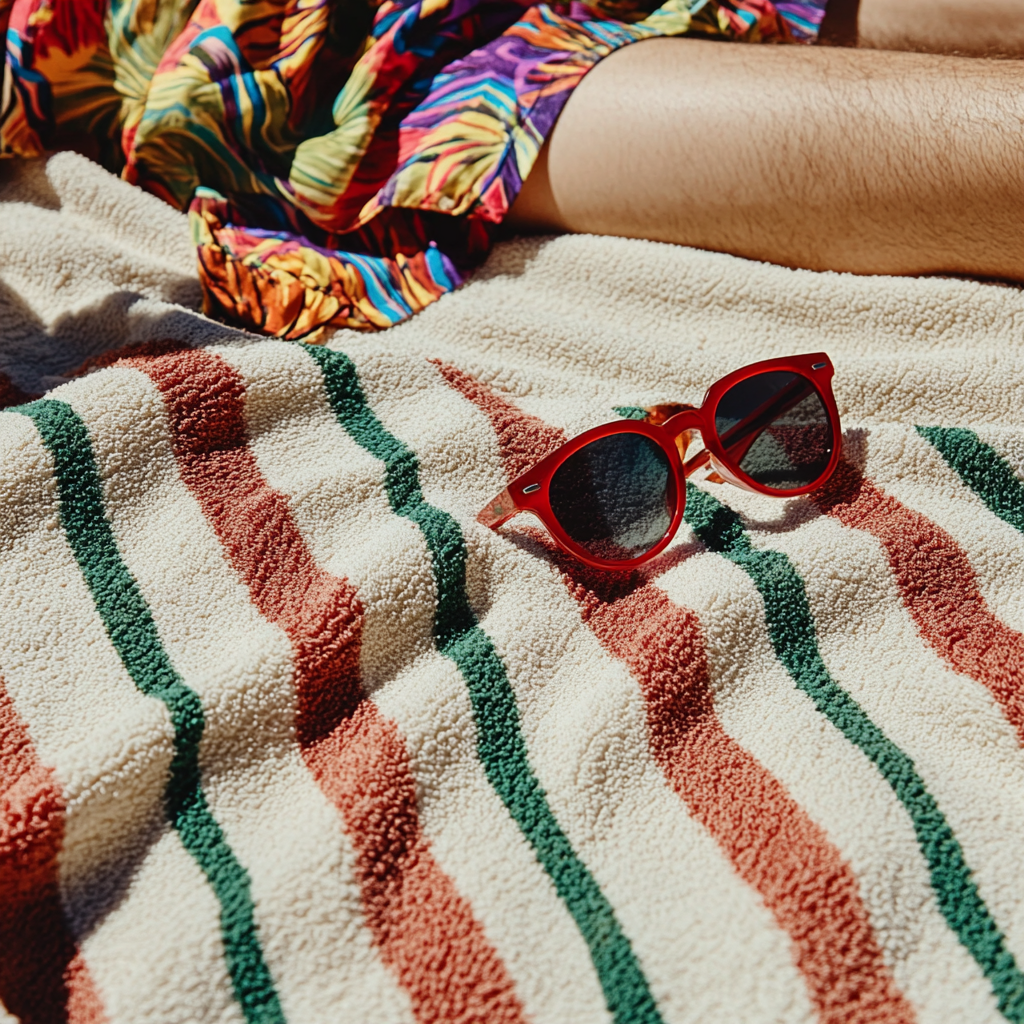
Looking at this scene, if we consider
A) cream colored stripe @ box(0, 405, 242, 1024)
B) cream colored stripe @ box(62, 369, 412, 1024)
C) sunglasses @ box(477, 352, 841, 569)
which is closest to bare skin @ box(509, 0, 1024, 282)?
sunglasses @ box(477, 352, 841, 569)

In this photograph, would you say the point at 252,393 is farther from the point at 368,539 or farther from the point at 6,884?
the point at 6,884

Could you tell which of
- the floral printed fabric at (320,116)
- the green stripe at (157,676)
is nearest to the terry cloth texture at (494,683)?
the green stripe at (157,676)

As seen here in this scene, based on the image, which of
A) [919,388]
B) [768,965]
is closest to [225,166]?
[919,388]

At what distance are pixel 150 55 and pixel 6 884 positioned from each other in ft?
3.25

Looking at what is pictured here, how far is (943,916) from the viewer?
569 millimetres

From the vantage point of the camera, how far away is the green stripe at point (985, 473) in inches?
31.9

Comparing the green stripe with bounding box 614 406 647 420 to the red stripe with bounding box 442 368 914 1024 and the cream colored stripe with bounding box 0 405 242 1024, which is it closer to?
the red stripe with bounding box 442 368 914 1024

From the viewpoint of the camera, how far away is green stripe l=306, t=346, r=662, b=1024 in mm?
549

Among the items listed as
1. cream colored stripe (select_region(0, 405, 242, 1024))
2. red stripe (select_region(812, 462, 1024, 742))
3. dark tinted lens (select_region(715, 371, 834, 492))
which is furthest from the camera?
dark tinted lens (select_region(715, 371, 834, 492))

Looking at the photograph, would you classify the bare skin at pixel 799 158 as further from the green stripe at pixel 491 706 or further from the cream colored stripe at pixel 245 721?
the cream colored stripe at pixel 245 721

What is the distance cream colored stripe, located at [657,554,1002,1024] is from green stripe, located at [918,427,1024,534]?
0.85 feet

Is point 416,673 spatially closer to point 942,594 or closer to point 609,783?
point 609,783

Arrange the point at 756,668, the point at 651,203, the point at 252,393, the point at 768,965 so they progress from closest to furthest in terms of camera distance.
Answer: the point at 768,965
the point at 756,668
the point at 252,393
the point at 651,203

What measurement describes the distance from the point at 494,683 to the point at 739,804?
0.19 m
